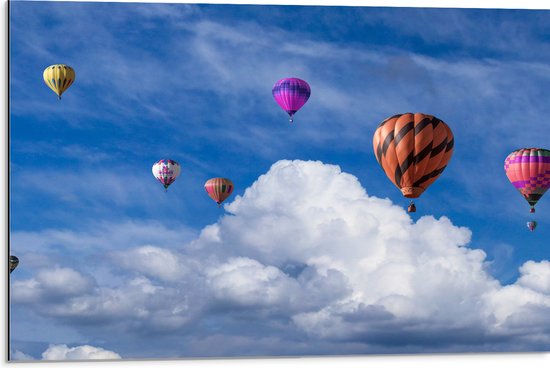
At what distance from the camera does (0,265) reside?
19047 mm

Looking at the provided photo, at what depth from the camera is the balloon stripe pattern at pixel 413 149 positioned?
74.1ft

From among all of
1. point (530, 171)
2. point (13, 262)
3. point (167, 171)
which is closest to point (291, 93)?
point (167, 171)

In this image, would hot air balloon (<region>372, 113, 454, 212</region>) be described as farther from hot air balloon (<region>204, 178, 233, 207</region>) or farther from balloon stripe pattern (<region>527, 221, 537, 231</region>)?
hot air balloon (<region>204, 178, 233, 207</region>)

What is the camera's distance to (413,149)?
23.0 metres

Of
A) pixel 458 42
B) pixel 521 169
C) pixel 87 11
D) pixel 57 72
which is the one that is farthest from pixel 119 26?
pixel 521 169

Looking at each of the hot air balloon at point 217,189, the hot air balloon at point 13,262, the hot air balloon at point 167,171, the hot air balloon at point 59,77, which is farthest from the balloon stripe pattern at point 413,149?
the hot air balloon at point 13,262

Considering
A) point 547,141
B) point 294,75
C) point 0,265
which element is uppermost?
point 294,75

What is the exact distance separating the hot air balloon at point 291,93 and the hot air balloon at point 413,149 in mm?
1929

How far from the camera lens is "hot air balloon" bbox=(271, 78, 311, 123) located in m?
24.1

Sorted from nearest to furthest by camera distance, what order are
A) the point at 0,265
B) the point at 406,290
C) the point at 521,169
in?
the point at 0,265, the point at 406,290, the point at 521,169

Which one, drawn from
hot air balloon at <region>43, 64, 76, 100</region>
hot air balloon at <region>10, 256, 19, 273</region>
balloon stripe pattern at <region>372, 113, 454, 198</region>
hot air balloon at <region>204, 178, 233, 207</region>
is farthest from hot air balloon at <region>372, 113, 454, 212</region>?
hot air balloon at <region>10, 256, 19, 273</region>

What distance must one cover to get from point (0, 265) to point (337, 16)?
712cm

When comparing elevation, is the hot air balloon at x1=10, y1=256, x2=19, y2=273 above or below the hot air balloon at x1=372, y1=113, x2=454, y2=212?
below

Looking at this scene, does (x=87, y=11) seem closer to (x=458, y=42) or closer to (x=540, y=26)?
(x=458, y=42)
